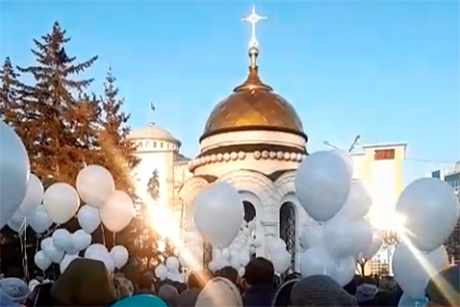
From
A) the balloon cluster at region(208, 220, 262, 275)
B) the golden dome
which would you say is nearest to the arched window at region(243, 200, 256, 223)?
the golden dome

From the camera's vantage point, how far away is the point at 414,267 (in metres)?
6.63

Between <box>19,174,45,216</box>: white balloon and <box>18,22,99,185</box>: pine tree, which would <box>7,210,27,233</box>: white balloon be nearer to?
<box>19,174,45,216</box>: white balloon

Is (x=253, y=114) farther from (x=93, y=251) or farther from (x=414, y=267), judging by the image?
(x=414, y=267)

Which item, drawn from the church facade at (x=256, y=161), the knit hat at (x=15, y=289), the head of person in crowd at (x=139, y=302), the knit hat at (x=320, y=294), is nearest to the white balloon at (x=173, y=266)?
the church facade at (x=256, y=161)

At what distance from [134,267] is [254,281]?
22.5 feet

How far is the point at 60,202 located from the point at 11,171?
6.93 m

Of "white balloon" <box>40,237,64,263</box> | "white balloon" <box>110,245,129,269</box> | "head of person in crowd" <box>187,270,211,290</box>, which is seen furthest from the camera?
"white balloon" <box>110,245,129,269</box>

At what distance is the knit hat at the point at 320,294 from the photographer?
287 cm

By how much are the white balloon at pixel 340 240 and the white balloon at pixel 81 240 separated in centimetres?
486

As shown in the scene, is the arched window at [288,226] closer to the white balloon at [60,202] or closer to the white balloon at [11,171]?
the white balloon at [60,202]

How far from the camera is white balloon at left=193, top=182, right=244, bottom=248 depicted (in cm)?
901

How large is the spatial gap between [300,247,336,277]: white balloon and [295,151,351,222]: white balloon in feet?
2.31

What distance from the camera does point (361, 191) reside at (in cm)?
992

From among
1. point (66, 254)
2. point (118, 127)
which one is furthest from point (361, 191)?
point (118, 127)
